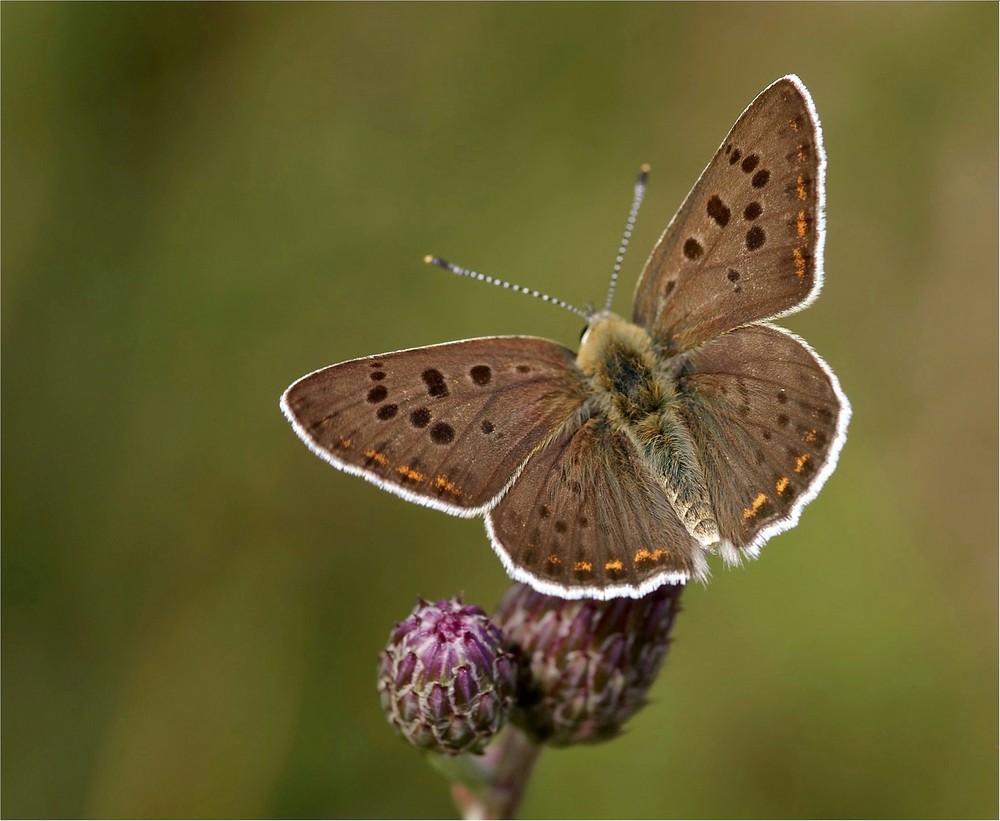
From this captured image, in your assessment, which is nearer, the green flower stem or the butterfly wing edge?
the butterfly wing edge

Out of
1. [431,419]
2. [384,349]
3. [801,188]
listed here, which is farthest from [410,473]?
[384,349]

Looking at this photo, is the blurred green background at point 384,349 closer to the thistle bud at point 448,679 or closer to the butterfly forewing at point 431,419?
the thistle bud at point 448,679

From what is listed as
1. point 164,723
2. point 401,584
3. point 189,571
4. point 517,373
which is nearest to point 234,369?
point 189,571

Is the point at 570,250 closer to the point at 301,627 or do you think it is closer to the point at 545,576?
the point at 301,627

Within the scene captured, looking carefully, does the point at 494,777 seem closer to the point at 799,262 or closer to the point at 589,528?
the point at 589,528

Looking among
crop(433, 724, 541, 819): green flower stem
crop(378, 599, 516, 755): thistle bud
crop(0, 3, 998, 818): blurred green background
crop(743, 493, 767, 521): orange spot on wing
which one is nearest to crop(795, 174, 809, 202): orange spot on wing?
crop(743, 493, 767, 521): orange spot on wing

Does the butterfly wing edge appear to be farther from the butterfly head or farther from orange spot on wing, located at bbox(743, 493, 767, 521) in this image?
the butterfly head

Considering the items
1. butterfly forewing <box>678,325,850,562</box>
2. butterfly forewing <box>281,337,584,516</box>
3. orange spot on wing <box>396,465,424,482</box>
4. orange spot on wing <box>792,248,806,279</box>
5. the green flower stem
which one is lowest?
the green flower stem
